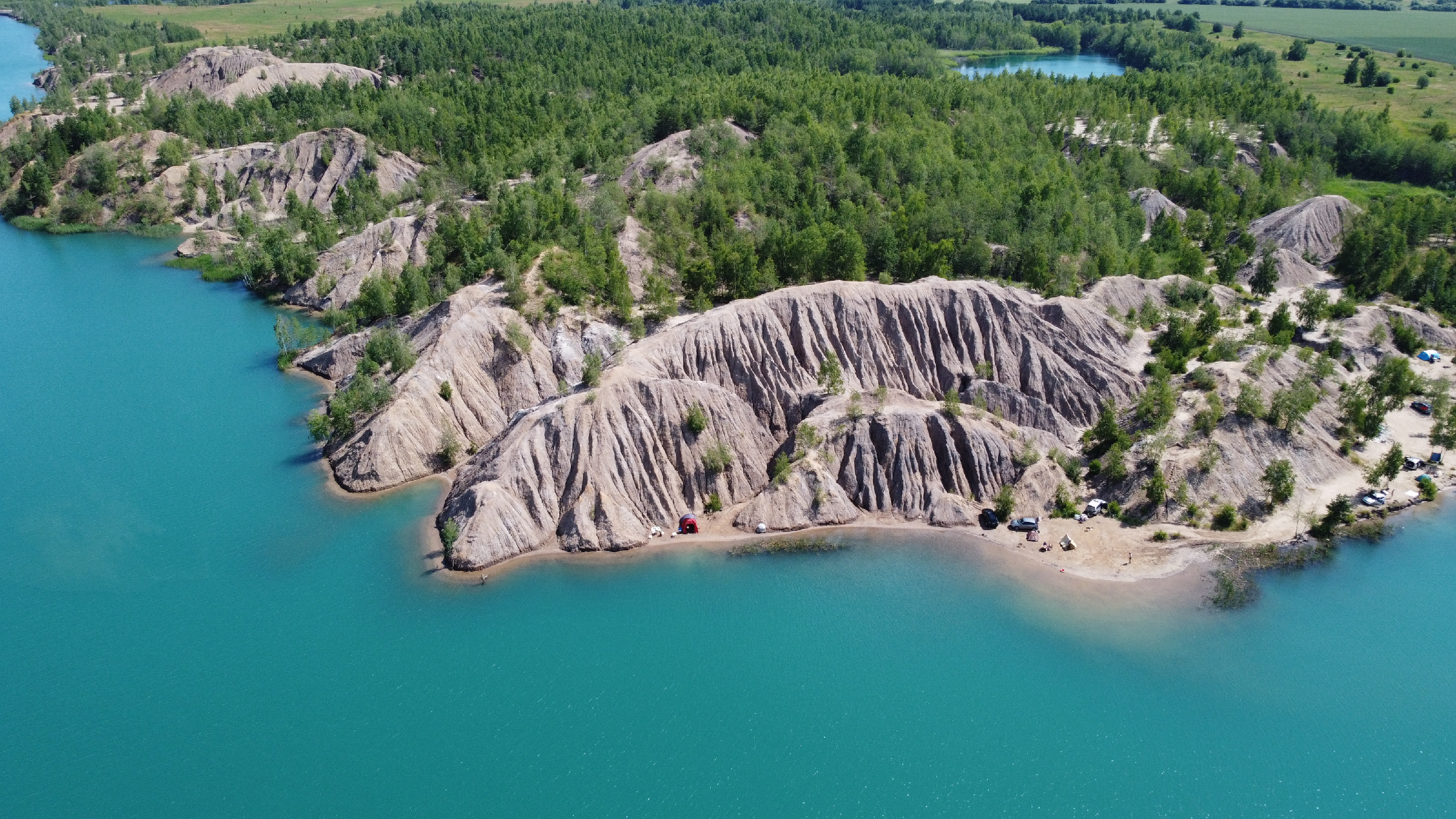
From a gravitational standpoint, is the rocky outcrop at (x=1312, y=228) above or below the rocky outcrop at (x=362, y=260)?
below

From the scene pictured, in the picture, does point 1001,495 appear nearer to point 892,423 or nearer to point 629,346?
point 892,423

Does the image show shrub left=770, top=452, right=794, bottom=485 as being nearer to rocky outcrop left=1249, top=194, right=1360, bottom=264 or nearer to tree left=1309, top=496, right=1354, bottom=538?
tree left=1309, top=496, right=1354, bottom=538

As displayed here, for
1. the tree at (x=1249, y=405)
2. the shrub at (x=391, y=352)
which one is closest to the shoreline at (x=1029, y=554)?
the tree at (x=1249, y=405)

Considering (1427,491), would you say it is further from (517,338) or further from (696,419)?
(517,338)

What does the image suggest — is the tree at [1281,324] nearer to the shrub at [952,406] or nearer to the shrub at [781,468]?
the shrub at [952,406]

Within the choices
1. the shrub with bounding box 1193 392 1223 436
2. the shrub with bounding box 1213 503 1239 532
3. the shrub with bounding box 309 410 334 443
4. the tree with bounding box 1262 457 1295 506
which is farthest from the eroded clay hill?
the shrub with bounding box 309 410 334 443

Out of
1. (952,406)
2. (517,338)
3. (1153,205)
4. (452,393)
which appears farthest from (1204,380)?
(452,393)
